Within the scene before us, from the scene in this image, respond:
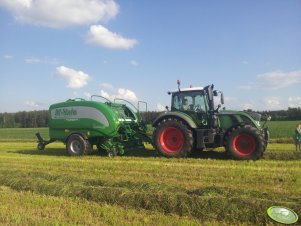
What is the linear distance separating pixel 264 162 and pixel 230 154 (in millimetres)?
960

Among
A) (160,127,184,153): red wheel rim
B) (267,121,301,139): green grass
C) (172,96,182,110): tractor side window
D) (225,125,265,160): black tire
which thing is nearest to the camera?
(225,125,265,160): black tire

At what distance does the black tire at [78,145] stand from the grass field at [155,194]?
251cm

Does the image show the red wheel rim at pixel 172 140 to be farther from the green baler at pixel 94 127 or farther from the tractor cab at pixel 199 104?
the green baler at pixel 94 127

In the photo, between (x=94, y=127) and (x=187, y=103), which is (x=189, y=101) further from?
(x=94, y=127)

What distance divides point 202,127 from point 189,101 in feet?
2.86

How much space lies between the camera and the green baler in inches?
508

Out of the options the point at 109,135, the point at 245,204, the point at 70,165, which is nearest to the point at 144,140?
the point at 109,135

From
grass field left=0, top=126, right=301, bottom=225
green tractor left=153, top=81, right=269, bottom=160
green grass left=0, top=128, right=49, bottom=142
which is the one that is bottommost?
grass field left=0, top=126, right=301, bottom=225

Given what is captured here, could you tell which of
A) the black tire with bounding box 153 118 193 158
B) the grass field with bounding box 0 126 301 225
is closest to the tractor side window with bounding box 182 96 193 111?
the black tire with bounding box 153 118 193 158

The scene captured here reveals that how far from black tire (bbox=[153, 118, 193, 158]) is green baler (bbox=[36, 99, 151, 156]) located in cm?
131

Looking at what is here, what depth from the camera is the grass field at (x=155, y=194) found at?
5.50 metres

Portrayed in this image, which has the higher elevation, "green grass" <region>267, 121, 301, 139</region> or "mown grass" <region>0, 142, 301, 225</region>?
"green grass" <region>267, 121, 301, 139</region>

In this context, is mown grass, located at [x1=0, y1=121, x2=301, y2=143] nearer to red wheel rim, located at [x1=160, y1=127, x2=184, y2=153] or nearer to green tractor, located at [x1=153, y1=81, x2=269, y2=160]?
green tractor, located at [x1=153, y1=81, x2=269, y2=160]

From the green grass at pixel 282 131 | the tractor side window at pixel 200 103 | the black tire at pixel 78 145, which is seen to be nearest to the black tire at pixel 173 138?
the tractor side window at pixel 200 103
